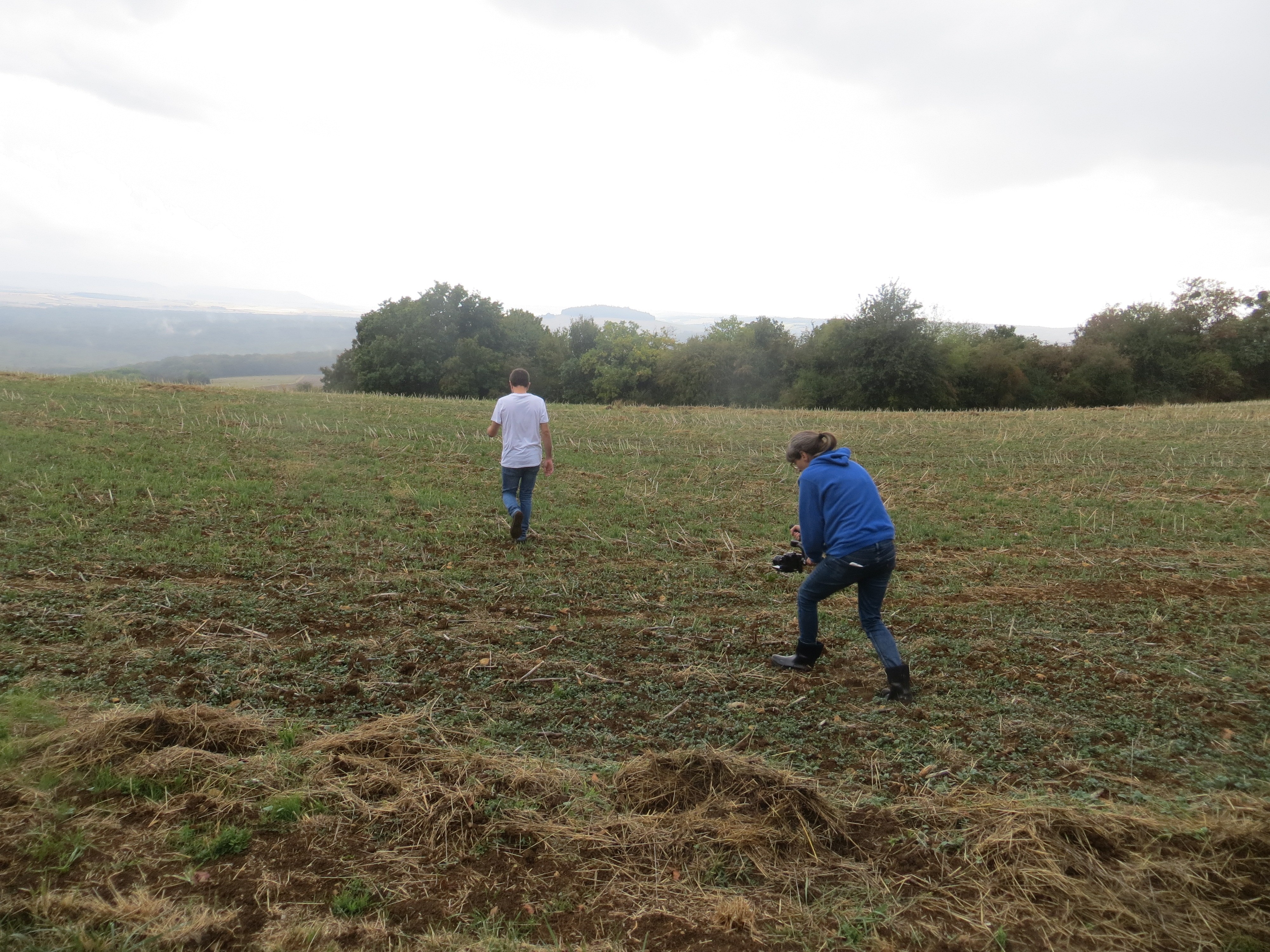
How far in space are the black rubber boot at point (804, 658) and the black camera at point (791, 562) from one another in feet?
2.18

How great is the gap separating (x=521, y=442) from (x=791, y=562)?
4.63 m

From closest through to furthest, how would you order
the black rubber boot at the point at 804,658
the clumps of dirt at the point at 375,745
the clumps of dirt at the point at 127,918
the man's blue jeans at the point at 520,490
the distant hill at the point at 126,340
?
the clumps of dirt at the point at 127,918 < the clumps of dirt at the point at 375,745 < the black rubber boot at the point at 804,658 < the man's blue jeans at the point at 520,490 < the distant hill at the point at 126,340

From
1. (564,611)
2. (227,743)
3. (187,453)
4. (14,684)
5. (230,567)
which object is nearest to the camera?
(227,743)

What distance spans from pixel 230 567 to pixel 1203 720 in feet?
29.4

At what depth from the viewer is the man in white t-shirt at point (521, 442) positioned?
9.23 metres

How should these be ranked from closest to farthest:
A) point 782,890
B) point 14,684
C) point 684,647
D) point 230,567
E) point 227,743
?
1. point 782,890
2. point 227,743
3. point 14,684
4. point 684,647
5. point 230,567

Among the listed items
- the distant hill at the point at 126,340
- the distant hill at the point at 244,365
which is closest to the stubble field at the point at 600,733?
the distant hill at the point at 244,365

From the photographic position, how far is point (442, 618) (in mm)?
6820

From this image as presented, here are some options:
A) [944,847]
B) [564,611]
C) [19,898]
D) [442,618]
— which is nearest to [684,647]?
[564,611]

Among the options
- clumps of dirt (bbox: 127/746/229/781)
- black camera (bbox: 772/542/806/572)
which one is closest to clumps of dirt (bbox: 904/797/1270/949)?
black camera (bbox: 772/542/806/572)

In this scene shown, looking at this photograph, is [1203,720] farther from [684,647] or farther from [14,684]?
[14,684]

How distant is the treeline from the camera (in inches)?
1818

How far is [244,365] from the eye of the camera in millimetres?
114812

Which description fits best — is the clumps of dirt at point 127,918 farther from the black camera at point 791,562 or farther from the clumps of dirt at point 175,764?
the black camera at point 791,562
